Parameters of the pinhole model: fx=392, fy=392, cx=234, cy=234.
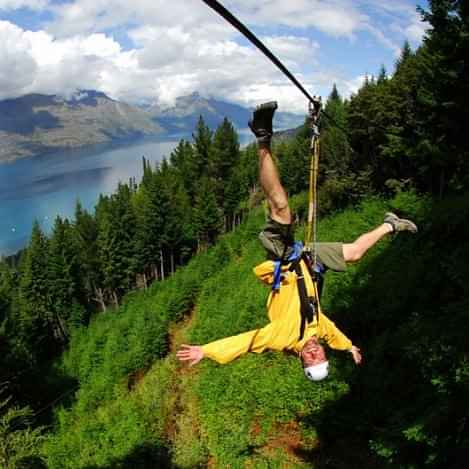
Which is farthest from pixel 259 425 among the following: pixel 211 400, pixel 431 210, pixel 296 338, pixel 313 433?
pixel 431 210

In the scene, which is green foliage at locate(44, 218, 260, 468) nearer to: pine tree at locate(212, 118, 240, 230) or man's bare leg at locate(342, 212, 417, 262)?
man's bare leg at locate(342, 212, 417, 262)

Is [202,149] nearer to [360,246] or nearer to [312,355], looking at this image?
[360,246]

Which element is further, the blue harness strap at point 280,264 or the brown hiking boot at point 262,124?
the blue harness strap at point 280,264

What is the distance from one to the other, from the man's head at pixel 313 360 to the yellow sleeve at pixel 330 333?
0.52ft

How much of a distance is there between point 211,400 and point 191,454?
2.07 meters

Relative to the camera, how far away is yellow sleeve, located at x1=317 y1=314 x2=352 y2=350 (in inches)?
168

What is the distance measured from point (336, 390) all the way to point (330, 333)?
7.06 m

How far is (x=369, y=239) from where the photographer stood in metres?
4.32

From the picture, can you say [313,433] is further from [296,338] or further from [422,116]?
[422,116]

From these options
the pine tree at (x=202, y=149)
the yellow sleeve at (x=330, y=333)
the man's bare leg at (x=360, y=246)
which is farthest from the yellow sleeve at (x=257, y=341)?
the pine tree at (x=202, y=149)

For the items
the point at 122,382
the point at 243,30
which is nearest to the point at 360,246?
the point at 243,30

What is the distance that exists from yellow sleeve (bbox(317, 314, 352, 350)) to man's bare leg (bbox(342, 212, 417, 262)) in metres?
0.74

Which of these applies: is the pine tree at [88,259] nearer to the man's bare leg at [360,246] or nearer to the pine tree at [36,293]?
the pine tree at [36,293]

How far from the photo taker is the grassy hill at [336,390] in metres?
5.52
